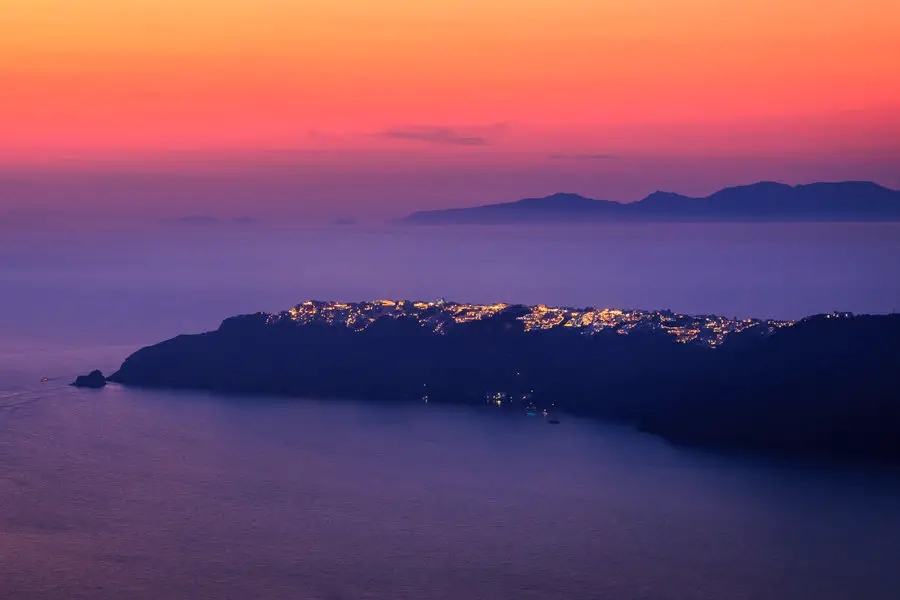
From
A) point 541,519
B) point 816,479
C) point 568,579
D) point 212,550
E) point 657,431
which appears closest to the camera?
Result: point 568,579

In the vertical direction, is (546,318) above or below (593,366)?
above

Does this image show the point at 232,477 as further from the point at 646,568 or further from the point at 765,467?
the point at 765,467

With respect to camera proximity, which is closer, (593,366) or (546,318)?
(593,366)

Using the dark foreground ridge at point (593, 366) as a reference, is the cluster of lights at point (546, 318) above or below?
above

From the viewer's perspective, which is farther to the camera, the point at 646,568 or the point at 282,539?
the point at 282,539

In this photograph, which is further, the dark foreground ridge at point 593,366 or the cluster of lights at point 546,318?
the cluster of lights at point 546,318

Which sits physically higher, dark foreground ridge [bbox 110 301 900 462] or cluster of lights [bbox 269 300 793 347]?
cluster of lights [bbox 269 300 793 347]

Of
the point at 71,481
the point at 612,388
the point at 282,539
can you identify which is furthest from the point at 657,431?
the point at 71,481

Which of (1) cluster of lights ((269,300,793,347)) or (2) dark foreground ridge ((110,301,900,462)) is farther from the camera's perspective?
(1) cluster of lights ((269,300,793,347))
